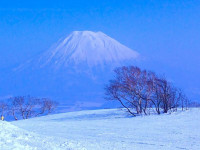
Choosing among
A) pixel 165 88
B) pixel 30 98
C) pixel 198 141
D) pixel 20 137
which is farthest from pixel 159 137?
pixel 30 98

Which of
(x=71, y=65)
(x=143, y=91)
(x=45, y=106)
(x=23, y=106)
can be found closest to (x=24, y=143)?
(x=143, y=91)

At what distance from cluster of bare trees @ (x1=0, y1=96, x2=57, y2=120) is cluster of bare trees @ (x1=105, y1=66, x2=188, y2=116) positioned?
1381 cm

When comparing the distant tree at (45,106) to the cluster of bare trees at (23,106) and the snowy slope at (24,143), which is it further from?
the snowy slope at (24,143)

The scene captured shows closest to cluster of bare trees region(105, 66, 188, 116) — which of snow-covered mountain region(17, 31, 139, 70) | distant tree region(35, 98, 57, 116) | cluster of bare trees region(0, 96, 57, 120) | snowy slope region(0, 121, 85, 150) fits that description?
cluster of bare trees region(0, 96, 57, 120)

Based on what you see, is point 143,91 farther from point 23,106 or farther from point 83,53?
point 83,53

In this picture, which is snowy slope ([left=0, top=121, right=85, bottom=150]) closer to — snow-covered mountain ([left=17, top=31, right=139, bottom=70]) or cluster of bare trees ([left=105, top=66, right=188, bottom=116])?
cluster of bare trees ([left=105, top=66, right=188, bottom=116])

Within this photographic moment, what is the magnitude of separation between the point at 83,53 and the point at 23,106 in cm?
8335

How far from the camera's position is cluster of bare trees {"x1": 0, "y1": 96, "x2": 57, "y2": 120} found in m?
37.2

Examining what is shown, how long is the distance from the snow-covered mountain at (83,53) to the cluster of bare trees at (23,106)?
6370 centimetres

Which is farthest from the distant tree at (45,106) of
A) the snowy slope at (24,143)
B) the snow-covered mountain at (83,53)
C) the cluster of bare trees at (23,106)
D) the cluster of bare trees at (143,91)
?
the snow-covered mountain at (83,53)

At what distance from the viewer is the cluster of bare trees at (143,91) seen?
26.7 meters

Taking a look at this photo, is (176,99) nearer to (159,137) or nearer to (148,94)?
(148,94)

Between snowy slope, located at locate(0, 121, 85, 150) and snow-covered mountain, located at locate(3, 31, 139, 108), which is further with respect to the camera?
snow-covered mountain, located at locate(3, 31, 139, 108)

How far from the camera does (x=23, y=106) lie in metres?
38.0
